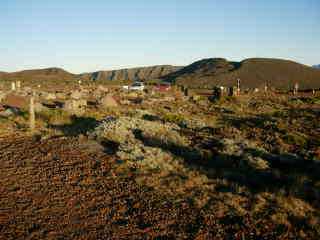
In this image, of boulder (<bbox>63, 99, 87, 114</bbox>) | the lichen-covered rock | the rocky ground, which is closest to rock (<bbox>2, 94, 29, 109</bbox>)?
boulder (<bbox>63, 99, 87, 114</bbox>)

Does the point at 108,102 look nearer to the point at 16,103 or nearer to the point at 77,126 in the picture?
the point at 16,103

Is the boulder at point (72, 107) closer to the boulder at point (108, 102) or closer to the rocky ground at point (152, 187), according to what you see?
the boulder at point (108, 102)

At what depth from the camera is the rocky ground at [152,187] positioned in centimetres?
680

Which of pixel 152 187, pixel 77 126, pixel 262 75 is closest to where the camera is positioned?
pixel 152 187

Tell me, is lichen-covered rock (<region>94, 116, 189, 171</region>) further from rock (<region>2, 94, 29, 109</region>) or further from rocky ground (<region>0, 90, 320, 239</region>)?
rock (<region>2, 94, 29, 109</region>)

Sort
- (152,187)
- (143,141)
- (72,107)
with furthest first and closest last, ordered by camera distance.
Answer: (72,107), (143,141), (152,187)

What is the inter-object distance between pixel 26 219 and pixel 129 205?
2249 mm

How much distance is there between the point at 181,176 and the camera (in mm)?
10086

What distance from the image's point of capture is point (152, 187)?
909cm

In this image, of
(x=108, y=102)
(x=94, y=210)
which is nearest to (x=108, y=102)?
(x=108, y=102)

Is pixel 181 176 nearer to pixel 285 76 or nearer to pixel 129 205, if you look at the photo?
pixel 129 205

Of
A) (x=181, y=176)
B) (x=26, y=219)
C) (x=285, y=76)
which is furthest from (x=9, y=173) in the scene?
(x=285, y=76)

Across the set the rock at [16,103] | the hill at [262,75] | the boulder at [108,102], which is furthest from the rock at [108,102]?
the hill at [262,75]

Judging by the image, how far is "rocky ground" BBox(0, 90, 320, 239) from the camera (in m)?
6.80
